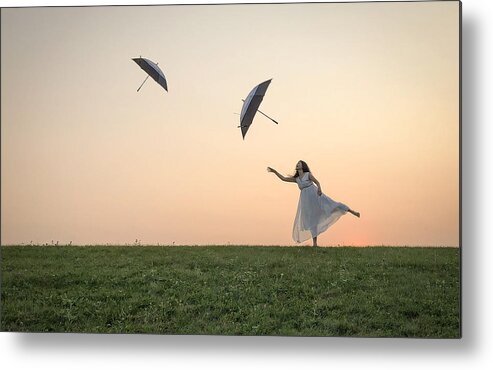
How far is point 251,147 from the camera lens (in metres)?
6.16

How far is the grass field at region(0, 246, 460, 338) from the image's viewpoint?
595cm

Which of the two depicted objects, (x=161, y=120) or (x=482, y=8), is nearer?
(x=482, y=8)

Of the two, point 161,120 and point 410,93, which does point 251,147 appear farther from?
point 410,93

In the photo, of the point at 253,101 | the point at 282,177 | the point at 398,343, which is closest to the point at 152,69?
the point at 253,101

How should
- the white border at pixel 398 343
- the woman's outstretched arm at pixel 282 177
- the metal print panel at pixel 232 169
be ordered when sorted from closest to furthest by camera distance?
the white border at pixel 398 343
the metal print panel at pixel 232 169
the woman's outstretched arm at pixel 282 177

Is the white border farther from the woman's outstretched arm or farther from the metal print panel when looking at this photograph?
the woman's outstretched arm

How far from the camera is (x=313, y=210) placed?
19.9 ft

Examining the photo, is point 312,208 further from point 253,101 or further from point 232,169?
point 253,101

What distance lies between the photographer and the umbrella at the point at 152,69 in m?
6.18

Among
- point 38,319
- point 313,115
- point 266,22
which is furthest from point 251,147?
point 38,319

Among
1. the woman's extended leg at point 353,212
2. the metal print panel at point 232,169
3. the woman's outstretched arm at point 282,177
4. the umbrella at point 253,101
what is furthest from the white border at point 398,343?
the woman's outstretched arm at point 282,177

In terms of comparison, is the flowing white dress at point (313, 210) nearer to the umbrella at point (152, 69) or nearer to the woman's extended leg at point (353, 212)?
the woman's extended leg at point (353, 212)

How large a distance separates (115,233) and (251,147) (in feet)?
3.71

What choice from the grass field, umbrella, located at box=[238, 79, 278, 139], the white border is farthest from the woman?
the white border
